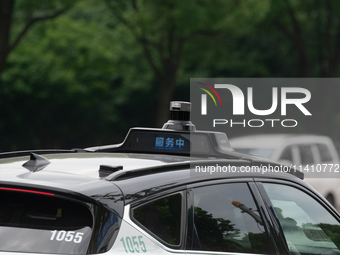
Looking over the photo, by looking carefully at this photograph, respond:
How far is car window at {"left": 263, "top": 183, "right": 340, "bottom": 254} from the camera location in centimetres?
307

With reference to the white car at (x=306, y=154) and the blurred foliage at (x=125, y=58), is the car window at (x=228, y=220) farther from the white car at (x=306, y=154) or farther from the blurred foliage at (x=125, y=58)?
the blurred foliage at (x=125, y=58)

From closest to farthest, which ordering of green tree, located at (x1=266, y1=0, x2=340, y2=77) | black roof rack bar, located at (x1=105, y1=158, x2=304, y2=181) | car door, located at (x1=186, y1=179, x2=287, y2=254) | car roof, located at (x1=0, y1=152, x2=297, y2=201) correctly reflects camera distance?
car roof, located at (x1=0, y1=152, x2=297, y2=201) < black roof rack bar, located at (x1=105, y1=158, x2=304, y2=181) < car door, located at (x1=186, y1=179, x2=287, y2=254) < green tree, located at (x1=266, y1=0, x2=340, y2=77)

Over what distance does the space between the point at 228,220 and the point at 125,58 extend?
22147mm

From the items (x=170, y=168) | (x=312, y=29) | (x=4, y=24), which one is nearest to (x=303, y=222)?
(x=170, y=168)

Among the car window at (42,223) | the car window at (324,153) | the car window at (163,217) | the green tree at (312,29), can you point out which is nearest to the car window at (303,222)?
the car window at (163,217)

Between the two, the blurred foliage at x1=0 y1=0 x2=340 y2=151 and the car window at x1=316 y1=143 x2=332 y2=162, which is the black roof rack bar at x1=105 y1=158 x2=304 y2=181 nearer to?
the car window at x1=316 y1=143 x2=332 y2=162

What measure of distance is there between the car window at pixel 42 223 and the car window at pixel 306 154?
8954 mm

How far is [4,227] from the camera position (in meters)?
2.25

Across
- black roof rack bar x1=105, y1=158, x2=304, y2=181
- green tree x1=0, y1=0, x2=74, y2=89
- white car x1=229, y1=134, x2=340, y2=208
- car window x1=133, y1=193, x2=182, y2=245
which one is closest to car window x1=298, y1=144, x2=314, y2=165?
white car x1=229, y1=134, x2=340, y2=208

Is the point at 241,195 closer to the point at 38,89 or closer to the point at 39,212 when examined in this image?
the point at 39,212

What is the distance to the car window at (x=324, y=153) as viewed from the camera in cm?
1113

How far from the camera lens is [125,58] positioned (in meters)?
24.5

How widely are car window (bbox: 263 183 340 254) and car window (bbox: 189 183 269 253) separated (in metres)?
0.20

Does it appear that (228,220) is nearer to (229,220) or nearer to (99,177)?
(229,220)
